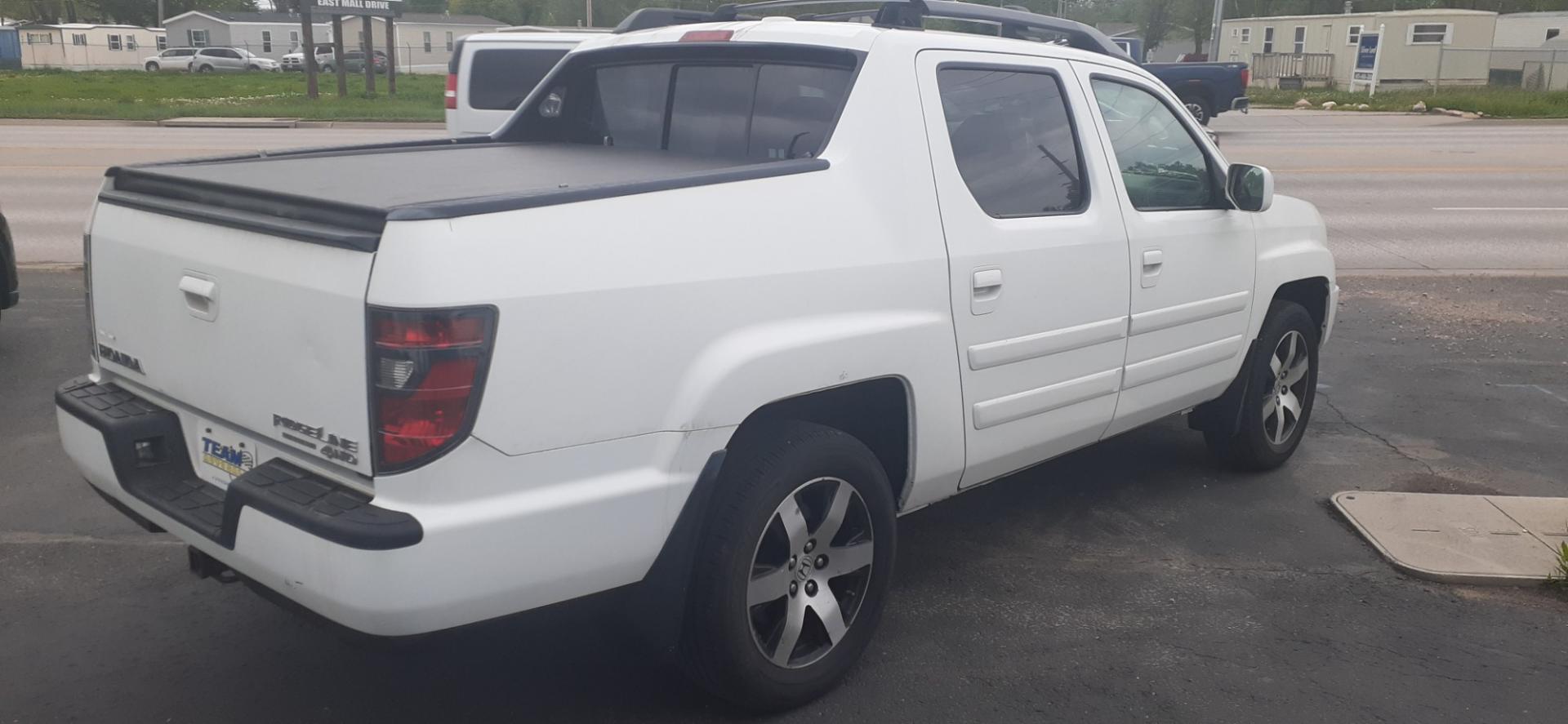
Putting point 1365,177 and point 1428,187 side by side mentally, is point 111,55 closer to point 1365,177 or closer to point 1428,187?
point 1365,177

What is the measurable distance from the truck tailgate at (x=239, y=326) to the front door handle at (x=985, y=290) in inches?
72.0

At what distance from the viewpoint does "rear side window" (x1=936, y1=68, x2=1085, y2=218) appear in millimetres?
4047

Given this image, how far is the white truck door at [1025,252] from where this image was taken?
391cm

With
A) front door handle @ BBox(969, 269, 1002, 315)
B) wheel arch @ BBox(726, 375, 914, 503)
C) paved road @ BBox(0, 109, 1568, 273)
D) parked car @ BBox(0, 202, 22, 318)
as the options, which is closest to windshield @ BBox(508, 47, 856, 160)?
front door handle @ BBox(969, 269, 1002, 315)

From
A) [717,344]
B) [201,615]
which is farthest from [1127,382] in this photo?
[201,615]

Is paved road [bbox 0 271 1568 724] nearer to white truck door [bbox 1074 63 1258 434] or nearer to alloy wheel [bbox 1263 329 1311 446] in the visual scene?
alloy wheel [bbox 1263 329 1311 446]

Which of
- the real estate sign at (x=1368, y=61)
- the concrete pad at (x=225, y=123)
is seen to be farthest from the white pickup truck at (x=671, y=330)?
the real estate sign at (x=1368, y=61)

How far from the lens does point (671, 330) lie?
3.07m

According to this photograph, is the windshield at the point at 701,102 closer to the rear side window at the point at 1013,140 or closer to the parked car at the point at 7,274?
the rear side window at the point at 1013,140

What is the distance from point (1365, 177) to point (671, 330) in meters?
17.1

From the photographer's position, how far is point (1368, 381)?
7.69 m

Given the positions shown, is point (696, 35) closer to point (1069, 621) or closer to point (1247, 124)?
point (1069, 621)

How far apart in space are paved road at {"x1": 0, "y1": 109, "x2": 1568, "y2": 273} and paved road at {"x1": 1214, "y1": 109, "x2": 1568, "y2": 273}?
27 millimetres

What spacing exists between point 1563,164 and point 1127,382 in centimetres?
1896
